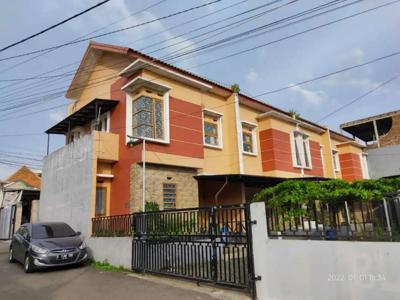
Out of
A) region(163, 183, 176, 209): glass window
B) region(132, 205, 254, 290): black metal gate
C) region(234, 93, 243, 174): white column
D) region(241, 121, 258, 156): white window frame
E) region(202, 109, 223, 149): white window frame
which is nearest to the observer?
region(132, 205, 254, 290): black metal gate

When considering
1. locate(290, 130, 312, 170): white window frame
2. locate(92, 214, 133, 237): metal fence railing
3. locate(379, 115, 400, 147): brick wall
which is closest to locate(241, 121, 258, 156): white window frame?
locate(290, 130, 312, 170): white window frame

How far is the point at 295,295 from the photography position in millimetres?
5395

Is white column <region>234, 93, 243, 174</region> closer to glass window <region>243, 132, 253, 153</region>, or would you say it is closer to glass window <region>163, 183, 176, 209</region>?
glass window <region>243, 132, 253, 153</region>

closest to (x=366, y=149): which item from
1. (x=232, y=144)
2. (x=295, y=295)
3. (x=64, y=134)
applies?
(x=232, y=144)

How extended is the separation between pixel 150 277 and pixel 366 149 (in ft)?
92.0

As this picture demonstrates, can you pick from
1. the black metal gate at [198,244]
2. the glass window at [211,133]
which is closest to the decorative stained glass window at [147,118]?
the glass window at [211,133]

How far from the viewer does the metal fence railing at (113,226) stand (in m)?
9.75

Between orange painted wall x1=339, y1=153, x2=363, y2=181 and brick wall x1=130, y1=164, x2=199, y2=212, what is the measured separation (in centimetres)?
1823

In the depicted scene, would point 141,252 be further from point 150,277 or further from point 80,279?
point 80,279

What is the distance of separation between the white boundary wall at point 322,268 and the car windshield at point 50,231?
24.0 ft

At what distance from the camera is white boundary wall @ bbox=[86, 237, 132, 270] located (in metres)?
9.45

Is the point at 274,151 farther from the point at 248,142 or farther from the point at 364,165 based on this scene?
the point at 364,165

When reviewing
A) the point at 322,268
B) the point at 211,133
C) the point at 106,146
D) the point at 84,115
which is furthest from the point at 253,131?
the point at 322,268

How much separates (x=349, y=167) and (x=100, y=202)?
2162 centimetres
